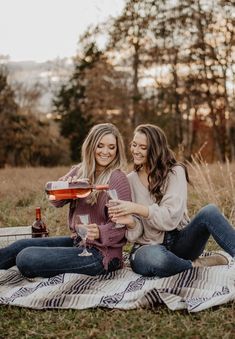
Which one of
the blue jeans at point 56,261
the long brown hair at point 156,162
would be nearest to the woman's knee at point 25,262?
the blue jeans at point 56,261

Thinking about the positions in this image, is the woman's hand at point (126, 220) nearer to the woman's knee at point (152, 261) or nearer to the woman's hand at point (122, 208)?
the woman's hand at point (122, 208)

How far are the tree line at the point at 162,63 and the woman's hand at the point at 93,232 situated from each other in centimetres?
1410

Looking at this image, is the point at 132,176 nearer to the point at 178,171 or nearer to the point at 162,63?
the point at 178,171

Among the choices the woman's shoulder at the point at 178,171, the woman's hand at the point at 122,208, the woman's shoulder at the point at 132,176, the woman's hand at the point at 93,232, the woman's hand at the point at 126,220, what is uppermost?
the woman's shoulder at the point at 178,171

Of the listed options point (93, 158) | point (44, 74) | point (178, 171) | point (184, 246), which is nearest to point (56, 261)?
point (93, 158)

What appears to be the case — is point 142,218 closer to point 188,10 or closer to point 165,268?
point 165,268

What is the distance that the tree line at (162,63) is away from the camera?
18219 millimetres

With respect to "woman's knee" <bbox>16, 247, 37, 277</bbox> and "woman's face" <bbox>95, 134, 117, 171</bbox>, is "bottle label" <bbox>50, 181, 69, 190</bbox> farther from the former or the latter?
"woman's knee" <bbox>16, 247, 37, 277</bbox>

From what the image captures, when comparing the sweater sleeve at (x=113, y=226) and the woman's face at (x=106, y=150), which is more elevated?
the woman's face at (x=106, y=150)

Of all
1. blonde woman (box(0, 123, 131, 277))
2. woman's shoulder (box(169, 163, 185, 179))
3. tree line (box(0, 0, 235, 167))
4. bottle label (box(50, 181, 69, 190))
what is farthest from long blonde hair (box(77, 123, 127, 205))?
tree line (box(0, 0, 235, 167))

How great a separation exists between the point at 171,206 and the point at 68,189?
72cm

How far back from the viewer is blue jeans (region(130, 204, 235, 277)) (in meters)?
3.63

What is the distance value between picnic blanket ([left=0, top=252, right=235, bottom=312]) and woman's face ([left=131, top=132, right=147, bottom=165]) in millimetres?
811

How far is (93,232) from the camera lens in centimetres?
361
